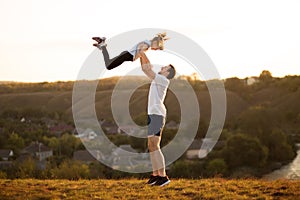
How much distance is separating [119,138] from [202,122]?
13263mm

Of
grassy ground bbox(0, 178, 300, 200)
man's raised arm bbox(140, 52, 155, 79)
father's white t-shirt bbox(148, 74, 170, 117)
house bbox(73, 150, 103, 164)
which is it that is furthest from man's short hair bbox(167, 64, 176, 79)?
house bbox(73, 150, 103, 164)

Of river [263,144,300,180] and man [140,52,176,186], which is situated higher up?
man [140,52,176,186]

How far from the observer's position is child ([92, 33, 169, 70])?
10320 millimetres

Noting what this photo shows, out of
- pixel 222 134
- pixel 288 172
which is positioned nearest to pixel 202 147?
pixel 222 134

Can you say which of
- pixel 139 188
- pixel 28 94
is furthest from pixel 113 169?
pixel 28 94

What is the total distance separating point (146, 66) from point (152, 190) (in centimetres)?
287

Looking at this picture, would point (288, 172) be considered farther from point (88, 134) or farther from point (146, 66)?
point (88, 134)

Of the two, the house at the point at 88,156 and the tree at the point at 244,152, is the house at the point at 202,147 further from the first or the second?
the house at the point at 88,156

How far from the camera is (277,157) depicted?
145 ft

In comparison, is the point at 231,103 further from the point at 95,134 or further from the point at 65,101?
the point at 65,101

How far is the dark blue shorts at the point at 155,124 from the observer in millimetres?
10609

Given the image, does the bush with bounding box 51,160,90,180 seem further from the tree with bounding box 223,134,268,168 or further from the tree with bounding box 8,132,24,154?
the tree with bounding box 8,132,24,154

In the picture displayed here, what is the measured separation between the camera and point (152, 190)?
10.7 m

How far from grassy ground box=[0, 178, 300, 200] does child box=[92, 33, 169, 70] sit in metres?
2.94
